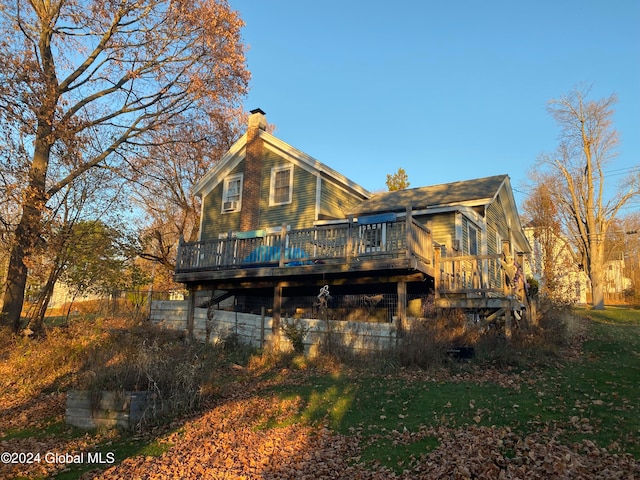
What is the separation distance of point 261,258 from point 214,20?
9.66 metres

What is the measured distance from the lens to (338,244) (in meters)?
13.6

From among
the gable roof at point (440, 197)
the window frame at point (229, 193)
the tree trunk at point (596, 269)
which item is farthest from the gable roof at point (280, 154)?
the tree trunk at point (596, 269)

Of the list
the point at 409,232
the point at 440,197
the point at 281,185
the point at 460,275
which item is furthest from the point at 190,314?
the point at 440,197

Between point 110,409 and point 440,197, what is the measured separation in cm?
1366

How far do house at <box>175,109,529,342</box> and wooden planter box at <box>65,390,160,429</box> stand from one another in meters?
→ 5.47

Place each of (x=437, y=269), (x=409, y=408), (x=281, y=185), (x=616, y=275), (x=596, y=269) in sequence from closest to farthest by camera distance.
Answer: (x=409, y=408) → (x=437, y=269) → (x=281, y=185) → (x=596, y=269) → (x=616, y=275)

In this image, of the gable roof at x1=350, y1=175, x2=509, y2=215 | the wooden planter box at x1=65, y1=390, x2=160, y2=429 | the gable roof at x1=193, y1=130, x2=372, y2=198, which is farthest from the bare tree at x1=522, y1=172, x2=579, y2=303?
the wooden planter box at x1=65, y1=390, x2=160, y2=429

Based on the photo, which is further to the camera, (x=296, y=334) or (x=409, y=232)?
(x=296, y=334)

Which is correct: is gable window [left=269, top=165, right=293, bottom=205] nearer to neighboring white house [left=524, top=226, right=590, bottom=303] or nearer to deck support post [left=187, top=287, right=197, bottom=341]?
deck support post [left=187, top=287, right=197, bottom=341]

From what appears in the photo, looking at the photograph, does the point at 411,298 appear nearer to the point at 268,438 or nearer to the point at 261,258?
the point at 261,258

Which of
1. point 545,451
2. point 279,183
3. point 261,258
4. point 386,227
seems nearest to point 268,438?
point 545,451

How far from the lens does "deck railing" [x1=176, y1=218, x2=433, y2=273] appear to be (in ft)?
42.0

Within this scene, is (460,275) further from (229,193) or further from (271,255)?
(229,193)

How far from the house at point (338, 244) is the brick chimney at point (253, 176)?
5 cm
